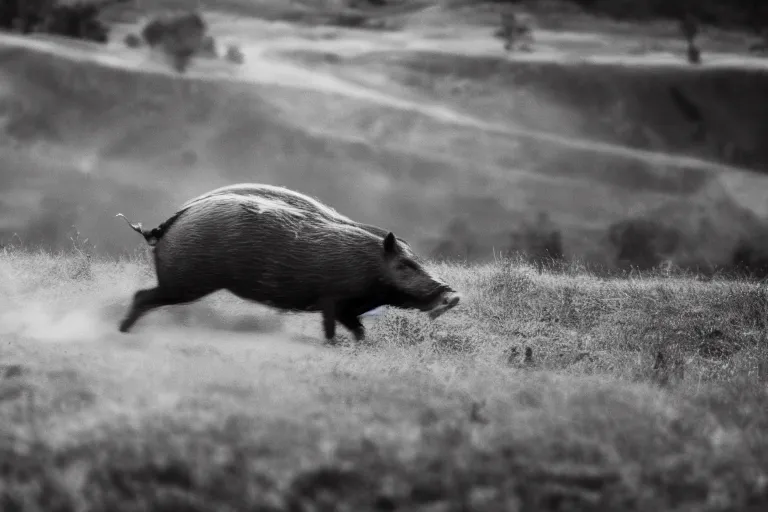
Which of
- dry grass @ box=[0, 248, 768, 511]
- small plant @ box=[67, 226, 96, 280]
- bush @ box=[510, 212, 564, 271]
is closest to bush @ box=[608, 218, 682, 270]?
bush @ box=[510, 212, 564, 271]

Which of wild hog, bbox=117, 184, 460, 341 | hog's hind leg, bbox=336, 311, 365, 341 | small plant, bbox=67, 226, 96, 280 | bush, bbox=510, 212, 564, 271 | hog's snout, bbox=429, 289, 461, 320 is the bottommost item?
bush, bbox=510, 212, 564, 271

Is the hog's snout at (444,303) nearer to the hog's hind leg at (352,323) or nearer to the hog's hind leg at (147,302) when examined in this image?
the hog's hind leg at (352,323)

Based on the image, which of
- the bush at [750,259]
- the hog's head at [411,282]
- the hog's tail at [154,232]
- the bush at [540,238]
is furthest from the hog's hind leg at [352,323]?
the bush at [750,259]

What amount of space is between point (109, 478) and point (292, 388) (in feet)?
4.93

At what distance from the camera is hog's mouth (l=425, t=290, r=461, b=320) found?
7.15 m

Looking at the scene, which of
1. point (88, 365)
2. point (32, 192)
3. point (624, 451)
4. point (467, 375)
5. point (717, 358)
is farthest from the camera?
point (32, 192)

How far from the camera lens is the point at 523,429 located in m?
4.56

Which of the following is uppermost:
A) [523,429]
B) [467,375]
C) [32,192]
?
[523,429]

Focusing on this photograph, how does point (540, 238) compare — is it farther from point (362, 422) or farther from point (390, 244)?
point (362, 422)

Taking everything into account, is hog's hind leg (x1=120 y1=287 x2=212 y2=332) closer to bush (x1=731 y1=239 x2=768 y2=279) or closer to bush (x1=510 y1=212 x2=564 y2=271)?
bush (x1=510 y1=212 x2=564 y2=271)

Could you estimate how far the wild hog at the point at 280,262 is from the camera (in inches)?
280

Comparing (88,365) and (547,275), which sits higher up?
(88,365)

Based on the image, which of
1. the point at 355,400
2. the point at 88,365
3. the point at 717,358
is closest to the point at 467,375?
the point at 355,400

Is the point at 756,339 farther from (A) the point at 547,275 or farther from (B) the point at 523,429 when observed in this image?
(B) the point at 523,429
